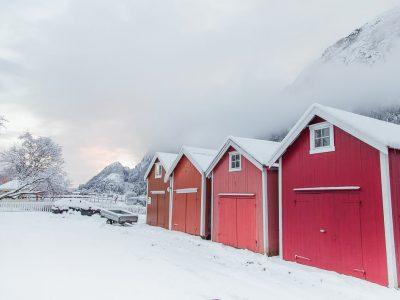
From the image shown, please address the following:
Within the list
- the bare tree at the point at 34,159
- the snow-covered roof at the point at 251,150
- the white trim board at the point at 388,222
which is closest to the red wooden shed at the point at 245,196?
the snow-covered roof at the point at 251,150

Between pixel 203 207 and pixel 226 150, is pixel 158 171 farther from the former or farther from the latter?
pixel 226 150

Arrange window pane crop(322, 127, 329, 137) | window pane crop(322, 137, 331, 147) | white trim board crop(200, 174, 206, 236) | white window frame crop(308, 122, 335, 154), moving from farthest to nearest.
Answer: white trim board crop(200, 174, 206, 236) → window pane crop(322, 127, 329, 137) → window pane crop(322, 137, 331, 147) → white window frame crop(308, 122, 335, 154)

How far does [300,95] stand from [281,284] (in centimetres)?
12088

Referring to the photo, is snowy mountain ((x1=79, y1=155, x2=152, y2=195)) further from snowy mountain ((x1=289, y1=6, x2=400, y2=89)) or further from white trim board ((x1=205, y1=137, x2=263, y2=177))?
snowy mountain ((x1=289, y1=6, x2=400, y2=89))

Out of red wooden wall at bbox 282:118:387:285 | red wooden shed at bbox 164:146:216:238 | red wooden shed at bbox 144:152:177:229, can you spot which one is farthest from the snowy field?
red wooden shed at bbox 144:152:177:229

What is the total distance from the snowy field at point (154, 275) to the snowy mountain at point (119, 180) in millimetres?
46440

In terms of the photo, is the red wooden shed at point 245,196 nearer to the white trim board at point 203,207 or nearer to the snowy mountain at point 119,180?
the white trim board at point 203,207

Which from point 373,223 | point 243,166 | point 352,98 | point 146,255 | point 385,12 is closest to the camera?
point 373,223

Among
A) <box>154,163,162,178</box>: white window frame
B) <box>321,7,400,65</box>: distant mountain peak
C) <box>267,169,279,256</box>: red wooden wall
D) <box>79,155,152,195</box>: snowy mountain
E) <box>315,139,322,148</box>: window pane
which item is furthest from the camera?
<box>321,7,400,65</box>: distant mountain peak

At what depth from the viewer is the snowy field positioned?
839 cm

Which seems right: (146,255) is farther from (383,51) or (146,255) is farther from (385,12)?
(385,12)

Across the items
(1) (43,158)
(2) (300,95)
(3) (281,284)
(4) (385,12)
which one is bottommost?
(3) (281,284)

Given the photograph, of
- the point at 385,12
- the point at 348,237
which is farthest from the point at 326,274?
the point at 385,12

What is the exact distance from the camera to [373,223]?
10367 millimetres
